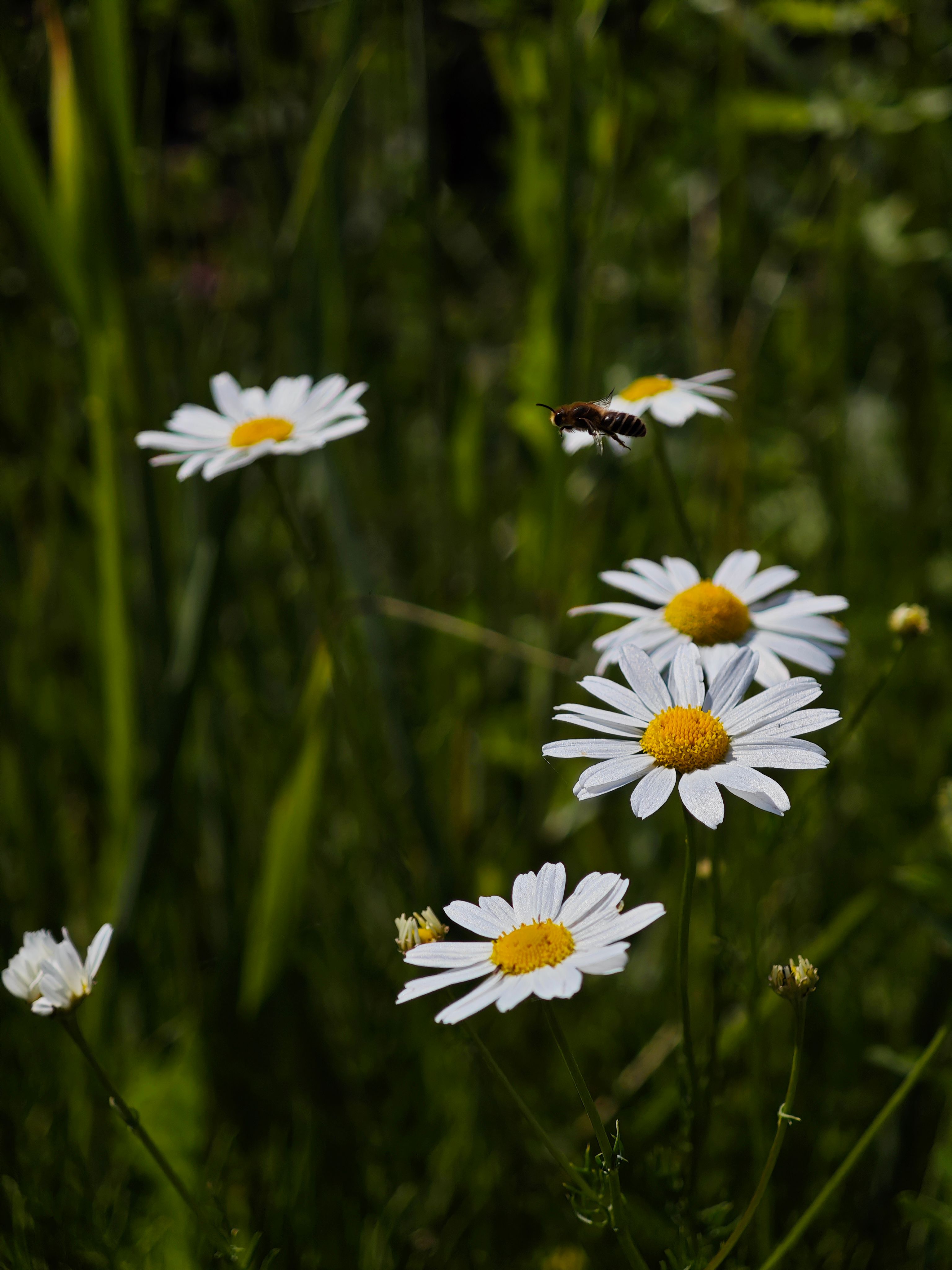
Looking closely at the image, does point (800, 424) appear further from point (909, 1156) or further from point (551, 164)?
point (909, 1156)

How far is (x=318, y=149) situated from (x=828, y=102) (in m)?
0.52

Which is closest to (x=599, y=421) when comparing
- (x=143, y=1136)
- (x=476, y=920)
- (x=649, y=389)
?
(x=649, y=389)

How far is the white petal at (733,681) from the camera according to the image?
0.63m

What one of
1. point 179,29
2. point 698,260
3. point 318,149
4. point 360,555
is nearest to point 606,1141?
point 360,555

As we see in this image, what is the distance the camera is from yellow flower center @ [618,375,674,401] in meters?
0.92

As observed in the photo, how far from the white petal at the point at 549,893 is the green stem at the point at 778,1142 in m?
0.13

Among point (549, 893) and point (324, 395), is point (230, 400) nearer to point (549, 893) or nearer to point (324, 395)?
point (324, 395)

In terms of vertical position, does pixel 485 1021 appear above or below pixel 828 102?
below

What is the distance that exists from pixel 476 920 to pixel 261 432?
44cm

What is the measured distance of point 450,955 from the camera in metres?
0.56

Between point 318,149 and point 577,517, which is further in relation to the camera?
point 577,517

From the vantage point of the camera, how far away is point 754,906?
2.51 ft

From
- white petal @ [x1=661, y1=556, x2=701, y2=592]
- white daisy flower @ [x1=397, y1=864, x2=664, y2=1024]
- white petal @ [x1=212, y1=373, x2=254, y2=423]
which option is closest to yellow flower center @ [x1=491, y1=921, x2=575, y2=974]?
white daisy flower @ [x1=397, y1=864, x2=664, y2=1024]

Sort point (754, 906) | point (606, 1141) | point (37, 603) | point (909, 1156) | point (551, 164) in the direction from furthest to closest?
1. point (37, 603)
2. point (551, 164)
3. point (909, 1156)
4. point (754, 906)
5. point (606, 1141)
